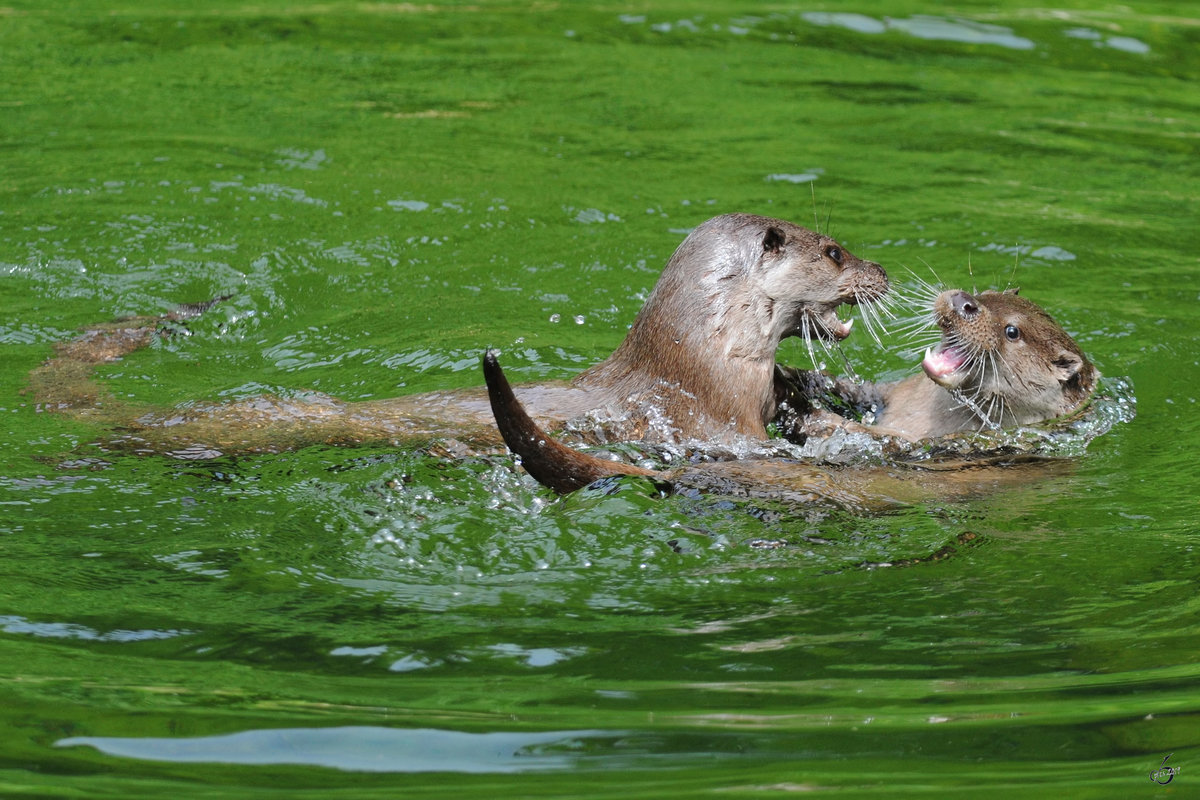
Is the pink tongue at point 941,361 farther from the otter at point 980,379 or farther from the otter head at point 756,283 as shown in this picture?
the otter head at point 756,283

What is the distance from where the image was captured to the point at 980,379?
499 cm

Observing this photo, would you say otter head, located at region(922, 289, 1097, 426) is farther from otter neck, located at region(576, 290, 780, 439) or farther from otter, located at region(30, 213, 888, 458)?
otter neck, located at region(576, 290, 780, 439)

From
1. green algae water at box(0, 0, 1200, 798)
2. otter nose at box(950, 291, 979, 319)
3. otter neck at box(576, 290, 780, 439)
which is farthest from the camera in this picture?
otter nose at box(950, 291, 979, 319)

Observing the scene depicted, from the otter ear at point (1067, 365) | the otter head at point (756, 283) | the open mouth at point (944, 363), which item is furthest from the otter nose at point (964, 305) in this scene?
the otter ear at point (1067, 365)

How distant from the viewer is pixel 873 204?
Result: 7.62 m

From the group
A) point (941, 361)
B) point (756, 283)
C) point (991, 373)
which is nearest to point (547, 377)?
point (756, 283)

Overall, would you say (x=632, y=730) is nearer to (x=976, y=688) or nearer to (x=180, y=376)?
(x=976, y=688)

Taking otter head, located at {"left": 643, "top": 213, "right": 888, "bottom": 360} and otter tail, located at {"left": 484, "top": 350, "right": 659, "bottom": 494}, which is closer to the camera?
otter tail, located at {"left": 484, "top": 350, "right": 659, "bottom": 494}

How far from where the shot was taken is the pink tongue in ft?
15.7

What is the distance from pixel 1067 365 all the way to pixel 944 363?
0.55m

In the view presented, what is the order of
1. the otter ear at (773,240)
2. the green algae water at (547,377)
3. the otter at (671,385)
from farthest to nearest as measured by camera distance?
the otter ear at (773,240)
the otter at (671,385)
the green algae water at (547,377)

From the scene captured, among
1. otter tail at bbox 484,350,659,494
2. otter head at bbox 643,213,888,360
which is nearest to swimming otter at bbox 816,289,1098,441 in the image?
otter head at bbox 643,213,888,360

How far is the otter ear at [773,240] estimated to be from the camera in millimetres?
4734

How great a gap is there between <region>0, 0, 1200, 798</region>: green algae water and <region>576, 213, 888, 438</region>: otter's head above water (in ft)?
2.12
